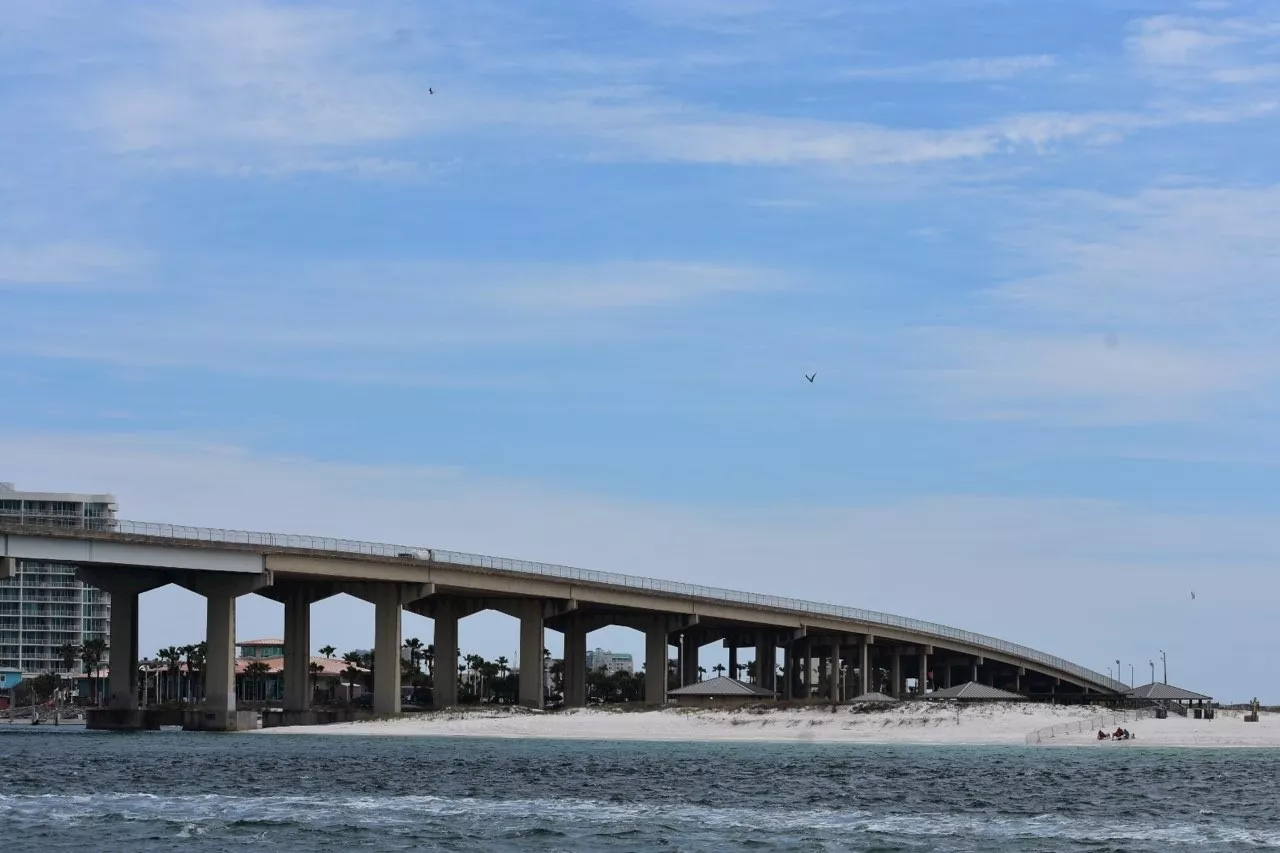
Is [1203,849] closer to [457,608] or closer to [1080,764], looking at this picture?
[1080,764]

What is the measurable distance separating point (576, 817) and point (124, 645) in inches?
3148

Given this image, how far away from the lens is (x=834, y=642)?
198m

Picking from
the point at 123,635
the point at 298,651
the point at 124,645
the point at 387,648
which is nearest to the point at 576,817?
the point at 123,635

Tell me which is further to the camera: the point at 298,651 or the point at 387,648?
the point at 298,651

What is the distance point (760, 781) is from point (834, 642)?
12371 centimetres

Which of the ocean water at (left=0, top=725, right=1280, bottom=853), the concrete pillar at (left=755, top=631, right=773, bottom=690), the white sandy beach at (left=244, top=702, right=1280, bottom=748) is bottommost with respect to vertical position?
the white sandy beach at (left=244, top=702, right=1280, bottom=748)

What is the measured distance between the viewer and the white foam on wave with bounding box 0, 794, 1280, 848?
178 ft

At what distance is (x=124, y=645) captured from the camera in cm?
13075

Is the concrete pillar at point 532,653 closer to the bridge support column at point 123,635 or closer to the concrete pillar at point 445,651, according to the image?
the concrete pillar at point 445,651

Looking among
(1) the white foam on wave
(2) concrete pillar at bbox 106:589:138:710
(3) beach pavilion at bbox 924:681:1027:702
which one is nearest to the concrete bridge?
(2) concrete pillar at bbox 106:589:138:710

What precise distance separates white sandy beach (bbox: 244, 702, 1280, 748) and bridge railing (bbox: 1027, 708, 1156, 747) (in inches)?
17.4

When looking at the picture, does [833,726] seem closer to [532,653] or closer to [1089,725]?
[1089,725]

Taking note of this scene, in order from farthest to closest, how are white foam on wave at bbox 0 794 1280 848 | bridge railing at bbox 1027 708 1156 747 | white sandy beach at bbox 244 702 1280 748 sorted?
white sandy beach at bbox 244 702 1280 748 → bridge railing at bbox 1027 708 1156 747 → white foam on wave at bbox 0 794 1280 848

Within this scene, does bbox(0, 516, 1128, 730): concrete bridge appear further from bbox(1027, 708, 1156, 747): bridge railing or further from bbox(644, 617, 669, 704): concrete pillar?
bbox(1027, 708, 1156, 747): bridge railing
